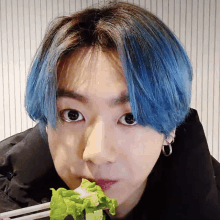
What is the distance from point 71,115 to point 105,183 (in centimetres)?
19

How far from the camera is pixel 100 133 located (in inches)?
26.1

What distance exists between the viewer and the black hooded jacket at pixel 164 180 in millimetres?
886

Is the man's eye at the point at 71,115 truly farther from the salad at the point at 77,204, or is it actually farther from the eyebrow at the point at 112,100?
the salad at the point at 77,204

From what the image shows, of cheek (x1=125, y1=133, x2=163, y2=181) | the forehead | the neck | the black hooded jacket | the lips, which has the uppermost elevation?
the forehead

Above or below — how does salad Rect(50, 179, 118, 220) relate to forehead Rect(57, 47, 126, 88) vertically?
below

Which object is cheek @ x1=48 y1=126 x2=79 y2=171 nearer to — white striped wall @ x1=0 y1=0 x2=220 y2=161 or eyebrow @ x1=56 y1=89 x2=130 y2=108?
eyebrow @ x1=56 y1=89 x2=130 y2=108

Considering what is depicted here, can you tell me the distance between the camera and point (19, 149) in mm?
1009

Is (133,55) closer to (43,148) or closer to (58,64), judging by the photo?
(58,64)

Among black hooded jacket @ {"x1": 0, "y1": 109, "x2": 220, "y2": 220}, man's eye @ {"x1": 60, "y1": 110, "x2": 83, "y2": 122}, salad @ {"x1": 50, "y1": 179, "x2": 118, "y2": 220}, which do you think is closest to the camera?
salad @ {"x1": 50, "y1": 179, "x2": 118, "y2": 220}

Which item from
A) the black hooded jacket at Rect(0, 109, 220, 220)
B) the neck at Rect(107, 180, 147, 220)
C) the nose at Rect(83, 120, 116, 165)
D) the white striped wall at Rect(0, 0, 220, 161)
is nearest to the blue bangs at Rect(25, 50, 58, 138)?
the nose at Rect(83, 120, 116, 165)

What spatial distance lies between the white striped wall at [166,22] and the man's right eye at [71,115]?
1.12 metres

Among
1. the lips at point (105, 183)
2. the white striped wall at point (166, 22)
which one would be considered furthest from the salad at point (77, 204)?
the white striped wall at point (166, 22)

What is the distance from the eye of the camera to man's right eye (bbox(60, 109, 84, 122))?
700 millimetres

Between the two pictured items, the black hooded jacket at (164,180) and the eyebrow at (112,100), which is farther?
the black hooded jacket at (164,180)
